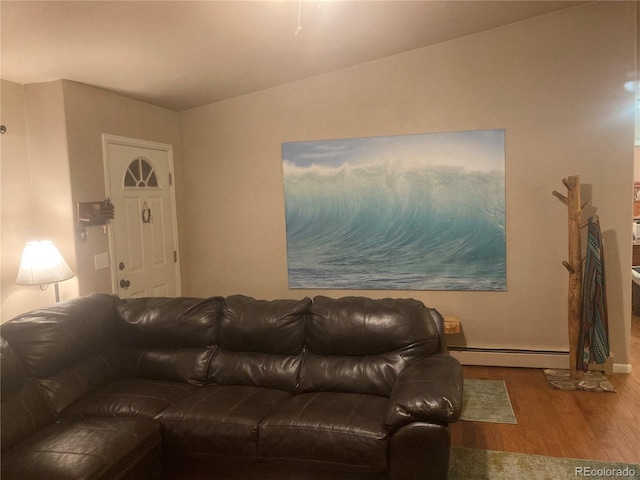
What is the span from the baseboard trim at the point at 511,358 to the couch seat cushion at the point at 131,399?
8.22 feet

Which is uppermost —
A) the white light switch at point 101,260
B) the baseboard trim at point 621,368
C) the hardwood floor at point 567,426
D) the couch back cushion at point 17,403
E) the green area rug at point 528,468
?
the white light switch at point 101,260

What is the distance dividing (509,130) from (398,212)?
3.82ft

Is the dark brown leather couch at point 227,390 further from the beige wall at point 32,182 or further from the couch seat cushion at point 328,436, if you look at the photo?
A: the beige wall at point 32,182

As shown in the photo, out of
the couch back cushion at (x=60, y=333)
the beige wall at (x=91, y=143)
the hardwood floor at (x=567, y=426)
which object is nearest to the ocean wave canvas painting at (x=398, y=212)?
the hardwood floor at (x=567, y=426)

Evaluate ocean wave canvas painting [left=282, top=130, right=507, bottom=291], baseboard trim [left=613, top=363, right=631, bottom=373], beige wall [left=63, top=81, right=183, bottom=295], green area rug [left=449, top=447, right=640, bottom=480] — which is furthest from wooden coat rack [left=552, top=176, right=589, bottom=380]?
beige wall [left=63, top=81, right=183, bottom=295]

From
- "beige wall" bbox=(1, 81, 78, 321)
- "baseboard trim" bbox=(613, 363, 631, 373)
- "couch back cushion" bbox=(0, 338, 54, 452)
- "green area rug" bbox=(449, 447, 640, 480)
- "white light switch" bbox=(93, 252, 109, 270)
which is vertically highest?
"beige wall" bbox=(1, 81, 78, 321)

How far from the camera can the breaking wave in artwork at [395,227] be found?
422 centimetres

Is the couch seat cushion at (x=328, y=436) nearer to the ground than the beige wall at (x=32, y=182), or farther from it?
nearer to the ground

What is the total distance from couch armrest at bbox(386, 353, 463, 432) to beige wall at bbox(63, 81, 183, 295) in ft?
8.06

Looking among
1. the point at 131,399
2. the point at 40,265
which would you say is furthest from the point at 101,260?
the point at 131,399

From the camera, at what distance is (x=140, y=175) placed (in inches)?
167

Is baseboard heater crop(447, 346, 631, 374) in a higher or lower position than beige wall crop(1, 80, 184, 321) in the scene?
→ lower

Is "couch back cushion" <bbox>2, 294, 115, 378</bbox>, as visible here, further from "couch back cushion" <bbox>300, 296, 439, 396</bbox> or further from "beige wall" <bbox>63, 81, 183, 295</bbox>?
"couch back cushion" <bbox>300, 296, 439, 396</bbox>

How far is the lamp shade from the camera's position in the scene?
314 cm
